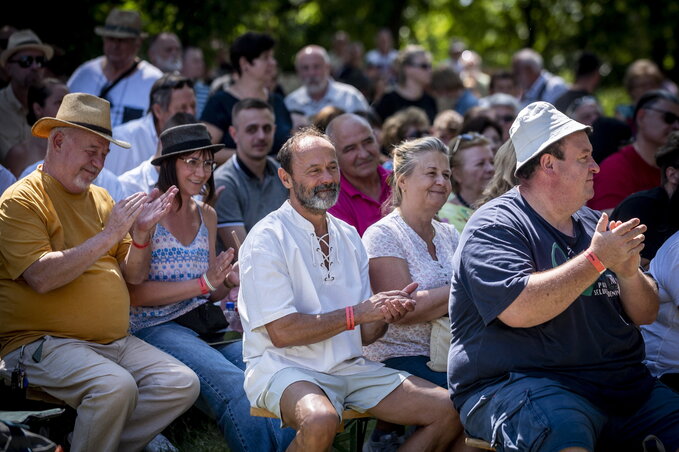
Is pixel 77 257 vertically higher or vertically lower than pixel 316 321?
higher

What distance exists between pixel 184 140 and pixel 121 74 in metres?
2.87

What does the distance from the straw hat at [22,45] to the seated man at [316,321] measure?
365cm

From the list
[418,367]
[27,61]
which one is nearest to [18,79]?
[27,61]

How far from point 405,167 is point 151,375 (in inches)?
73.8

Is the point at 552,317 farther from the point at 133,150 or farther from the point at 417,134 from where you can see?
the point at 417,134

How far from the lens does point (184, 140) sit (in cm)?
526

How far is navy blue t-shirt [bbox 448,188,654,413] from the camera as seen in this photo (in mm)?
3678

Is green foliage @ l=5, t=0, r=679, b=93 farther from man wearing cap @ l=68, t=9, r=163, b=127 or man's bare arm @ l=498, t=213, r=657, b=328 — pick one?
man's bare arm @ l=498, t=213, r=657, b=328

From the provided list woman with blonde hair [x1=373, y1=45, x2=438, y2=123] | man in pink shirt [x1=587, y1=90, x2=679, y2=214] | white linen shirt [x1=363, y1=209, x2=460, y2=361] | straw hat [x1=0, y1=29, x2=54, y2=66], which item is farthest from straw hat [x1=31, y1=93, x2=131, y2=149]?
woman with blonde hair [x1=373, y1=45, x2=438, y2=123]

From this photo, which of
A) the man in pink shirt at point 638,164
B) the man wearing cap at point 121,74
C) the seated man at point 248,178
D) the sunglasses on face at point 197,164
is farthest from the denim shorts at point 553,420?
the man wearing cap at point 121,74

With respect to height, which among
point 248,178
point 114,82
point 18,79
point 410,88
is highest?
point 18,79

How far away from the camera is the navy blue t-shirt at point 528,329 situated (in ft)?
12.1

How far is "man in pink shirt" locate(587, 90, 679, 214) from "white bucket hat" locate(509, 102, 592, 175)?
9.85 feet

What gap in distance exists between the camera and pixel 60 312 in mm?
4473
